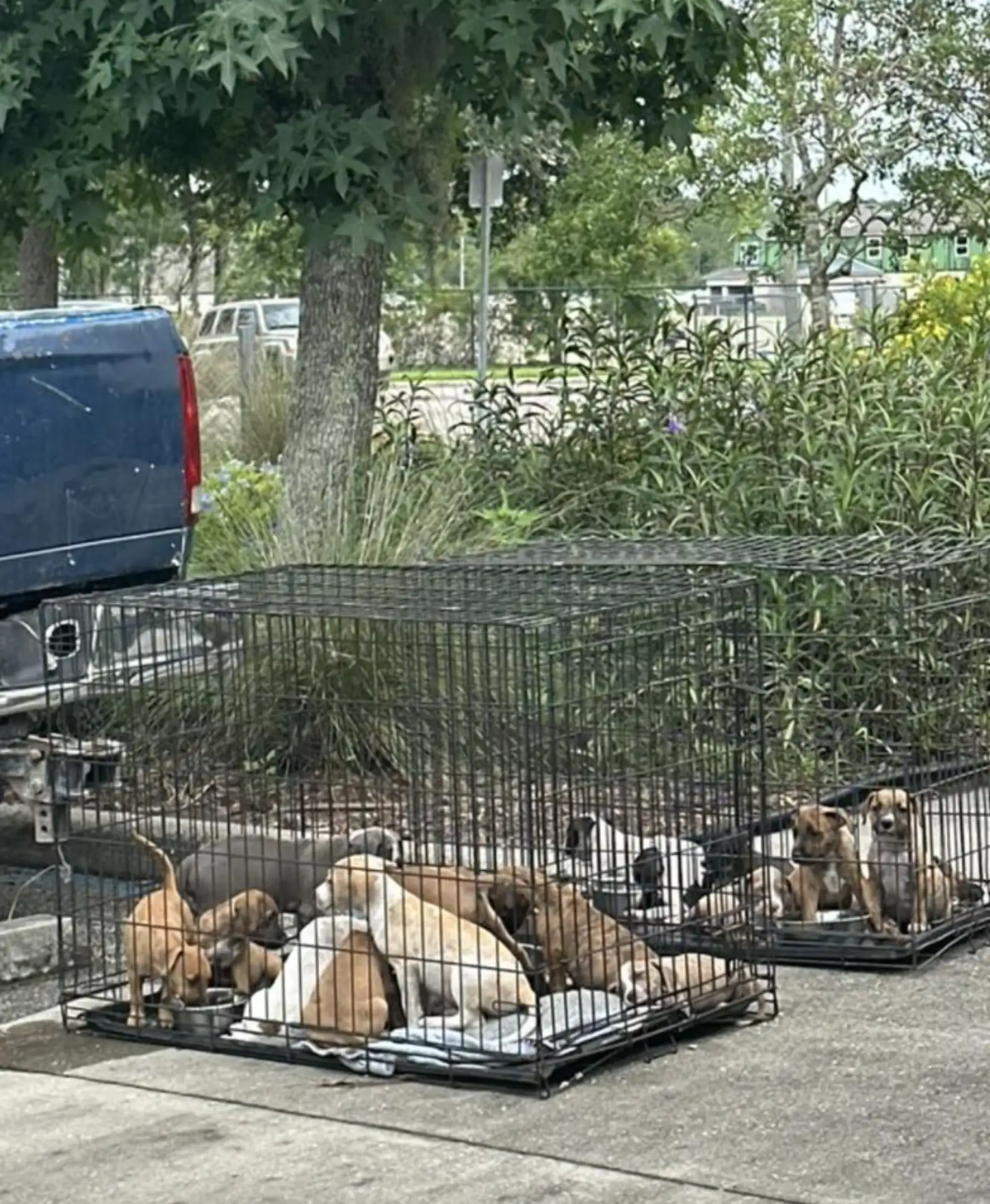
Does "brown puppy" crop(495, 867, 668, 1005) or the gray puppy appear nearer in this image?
"brown puppy" crop(495, 867, 668, 1005)

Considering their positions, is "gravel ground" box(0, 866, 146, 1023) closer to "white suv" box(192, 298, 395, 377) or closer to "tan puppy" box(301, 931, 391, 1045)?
"tan puppy" box(301, 931, 391, 1045)

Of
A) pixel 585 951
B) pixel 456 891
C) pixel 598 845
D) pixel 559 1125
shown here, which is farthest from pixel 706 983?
pixel 559 1125

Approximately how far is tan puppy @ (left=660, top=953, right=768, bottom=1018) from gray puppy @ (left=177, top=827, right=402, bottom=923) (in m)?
0.90

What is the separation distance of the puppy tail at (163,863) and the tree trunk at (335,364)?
195 inches

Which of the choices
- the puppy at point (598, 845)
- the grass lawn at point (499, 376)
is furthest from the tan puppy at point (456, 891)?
the grass lawn at point (499, 376)

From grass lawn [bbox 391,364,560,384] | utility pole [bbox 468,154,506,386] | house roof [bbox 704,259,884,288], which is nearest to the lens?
grass lawn [bbox 391,364,560,384]

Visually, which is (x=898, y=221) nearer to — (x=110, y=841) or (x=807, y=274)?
(x=807, y=274)

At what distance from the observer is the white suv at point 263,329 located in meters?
17.5

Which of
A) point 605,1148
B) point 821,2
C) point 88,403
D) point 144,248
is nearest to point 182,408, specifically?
point 88,403

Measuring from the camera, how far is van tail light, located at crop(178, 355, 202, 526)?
26.5ft

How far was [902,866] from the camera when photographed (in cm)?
668

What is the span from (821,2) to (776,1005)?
14929 mm

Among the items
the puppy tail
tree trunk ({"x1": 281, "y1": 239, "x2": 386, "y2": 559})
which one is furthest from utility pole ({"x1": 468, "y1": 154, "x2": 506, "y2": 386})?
the puppy tail

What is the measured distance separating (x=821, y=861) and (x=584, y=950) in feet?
3.75
